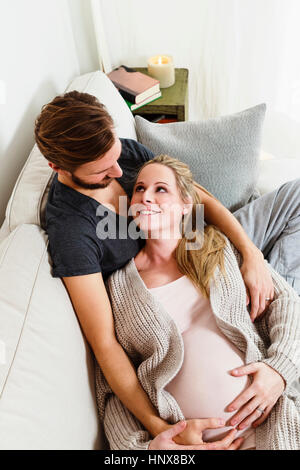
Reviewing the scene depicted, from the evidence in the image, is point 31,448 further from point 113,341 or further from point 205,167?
point 205,167

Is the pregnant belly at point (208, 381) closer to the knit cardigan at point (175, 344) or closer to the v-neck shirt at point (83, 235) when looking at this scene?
the knit cardigan at point (175, 344)

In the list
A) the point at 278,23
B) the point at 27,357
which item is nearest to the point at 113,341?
the point at 27,357

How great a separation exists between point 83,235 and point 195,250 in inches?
Result: 14.1

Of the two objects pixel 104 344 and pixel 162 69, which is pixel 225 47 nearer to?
pixel 162 69

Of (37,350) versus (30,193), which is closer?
(37,350)

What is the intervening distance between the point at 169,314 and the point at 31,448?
49 cm

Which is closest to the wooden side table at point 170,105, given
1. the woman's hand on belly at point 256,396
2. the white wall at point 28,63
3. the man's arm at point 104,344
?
the white wall at point 28,63

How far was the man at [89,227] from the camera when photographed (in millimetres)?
952

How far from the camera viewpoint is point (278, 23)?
1.96 m

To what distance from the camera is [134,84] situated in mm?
1925

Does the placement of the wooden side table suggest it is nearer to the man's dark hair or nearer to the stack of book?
the stack of book

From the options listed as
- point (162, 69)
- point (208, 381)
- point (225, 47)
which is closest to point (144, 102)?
point (162, 69)

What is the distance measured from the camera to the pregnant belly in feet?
3.19
